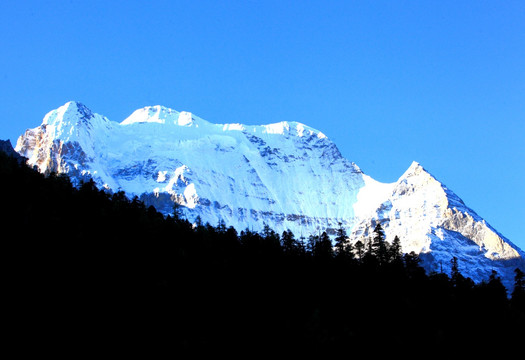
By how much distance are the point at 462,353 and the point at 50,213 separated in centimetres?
5420

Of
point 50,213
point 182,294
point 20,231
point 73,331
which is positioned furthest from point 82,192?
point 73,331

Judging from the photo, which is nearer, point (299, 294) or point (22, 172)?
point (299, 294)

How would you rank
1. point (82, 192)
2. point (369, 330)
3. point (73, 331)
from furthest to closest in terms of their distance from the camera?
point (82, 192) < point (369, 330) < point (73, 331)

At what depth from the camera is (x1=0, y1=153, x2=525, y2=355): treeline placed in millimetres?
72875

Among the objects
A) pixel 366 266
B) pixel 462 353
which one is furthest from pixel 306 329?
pixel 366 266

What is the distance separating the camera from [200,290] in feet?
281

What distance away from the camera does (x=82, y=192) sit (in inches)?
4636

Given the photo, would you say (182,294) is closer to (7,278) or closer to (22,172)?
(7,278)

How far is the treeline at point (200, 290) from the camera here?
7288 centimetres

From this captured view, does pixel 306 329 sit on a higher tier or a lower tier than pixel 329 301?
lower

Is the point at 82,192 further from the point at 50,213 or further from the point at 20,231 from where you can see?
the point at 20,231

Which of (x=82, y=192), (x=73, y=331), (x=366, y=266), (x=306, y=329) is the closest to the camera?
(x=73, y=331)

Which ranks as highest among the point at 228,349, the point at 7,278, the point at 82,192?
the point at 82,192

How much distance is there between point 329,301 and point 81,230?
32499 millimetres
